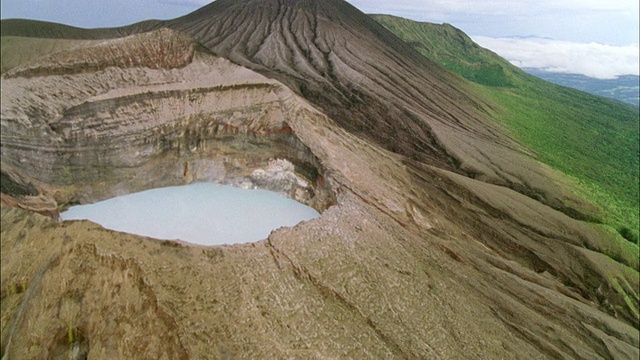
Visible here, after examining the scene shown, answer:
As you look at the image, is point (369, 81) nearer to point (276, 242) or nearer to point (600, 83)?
point (276, 242)

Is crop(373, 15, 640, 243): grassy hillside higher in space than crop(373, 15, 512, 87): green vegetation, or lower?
lower

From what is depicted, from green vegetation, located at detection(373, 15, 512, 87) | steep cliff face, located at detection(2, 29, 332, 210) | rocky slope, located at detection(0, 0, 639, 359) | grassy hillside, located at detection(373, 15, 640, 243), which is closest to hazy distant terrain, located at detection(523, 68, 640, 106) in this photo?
green vegetation, located at detection(373, 15, 512, 87)

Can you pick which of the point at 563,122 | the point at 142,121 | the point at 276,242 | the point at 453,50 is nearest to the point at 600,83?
the point at 453,50

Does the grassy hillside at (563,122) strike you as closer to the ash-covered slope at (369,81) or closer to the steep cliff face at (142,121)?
the ash-covered slope at (369,81)

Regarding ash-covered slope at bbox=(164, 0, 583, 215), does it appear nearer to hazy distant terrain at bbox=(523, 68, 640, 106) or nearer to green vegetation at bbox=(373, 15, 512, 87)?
green vegetation at bbox=(373, 15, 512, 87)

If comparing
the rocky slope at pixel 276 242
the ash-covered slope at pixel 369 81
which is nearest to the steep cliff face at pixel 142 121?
the rocky slope at pixel 276 242
